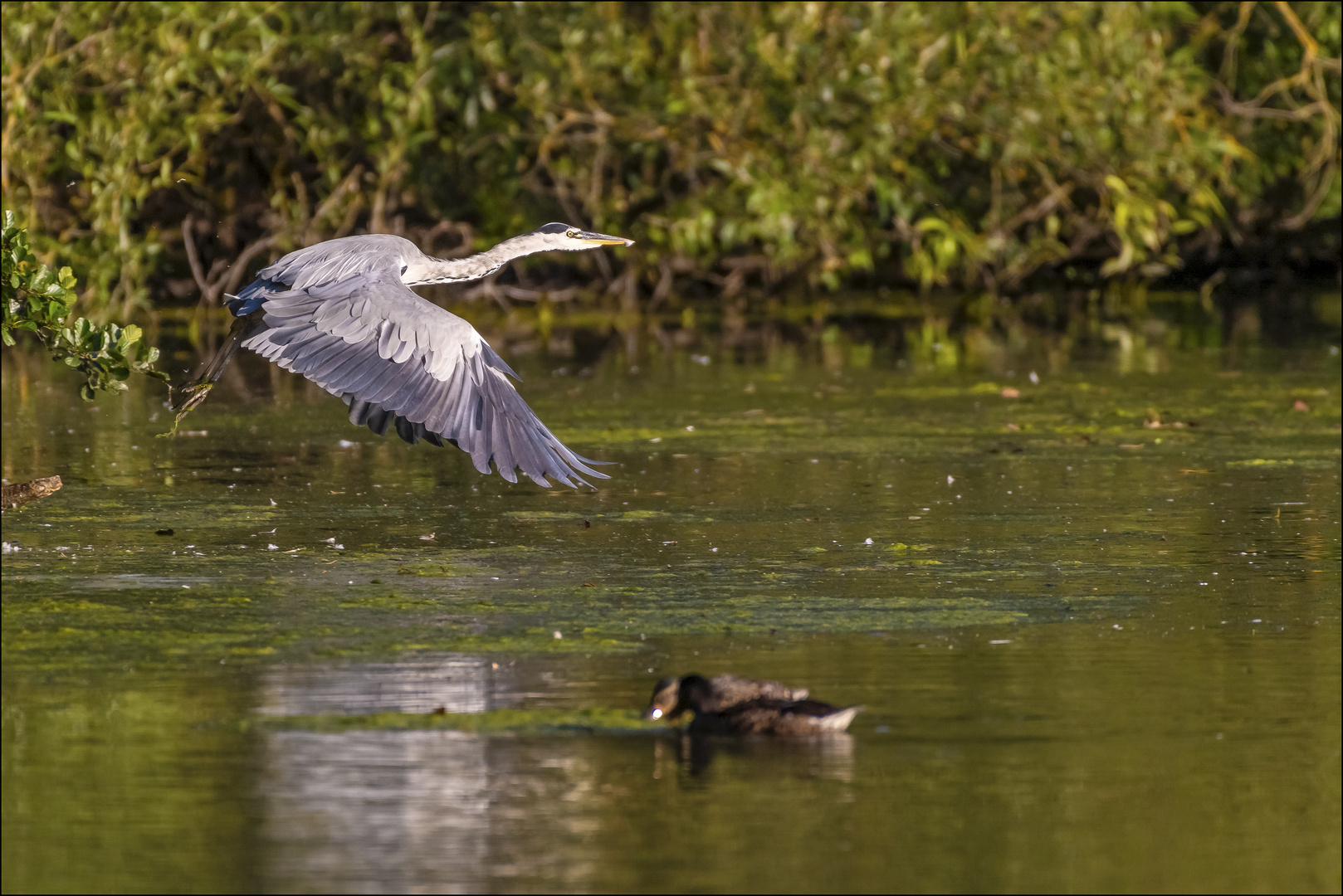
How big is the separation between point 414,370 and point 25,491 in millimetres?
2184

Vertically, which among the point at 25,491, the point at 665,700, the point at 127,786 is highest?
the point at 25,491

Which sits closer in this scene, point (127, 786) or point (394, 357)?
point (127, 786)

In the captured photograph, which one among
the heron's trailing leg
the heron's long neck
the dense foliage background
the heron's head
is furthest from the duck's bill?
the dense foliage background

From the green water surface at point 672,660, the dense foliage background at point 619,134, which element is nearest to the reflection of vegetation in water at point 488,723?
the green water surface at point 672,660

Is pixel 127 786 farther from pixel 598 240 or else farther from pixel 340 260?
pixel 598 240

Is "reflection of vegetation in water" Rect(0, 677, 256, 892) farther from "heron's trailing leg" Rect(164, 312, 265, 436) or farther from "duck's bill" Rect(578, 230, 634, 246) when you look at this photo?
A: "duck's bill" Rect(578, 230, 634, 246)

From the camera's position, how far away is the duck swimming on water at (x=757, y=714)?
552 centimetres

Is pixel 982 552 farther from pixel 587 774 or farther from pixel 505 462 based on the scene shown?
pixel 587 774

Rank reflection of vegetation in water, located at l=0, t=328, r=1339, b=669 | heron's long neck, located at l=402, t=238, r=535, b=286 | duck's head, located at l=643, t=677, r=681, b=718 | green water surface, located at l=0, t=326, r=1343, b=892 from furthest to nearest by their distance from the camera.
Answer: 1. heron's long neck, located at l=402, t=238, r=535, b=286
2. reflection of vegetation in water, located at l=0, t=328, r=1339, b=669
3. duck's head, located at l=643, t=677, r=681, b=718
4. green water surface, located at l=0, t=326, r=1343, b=892

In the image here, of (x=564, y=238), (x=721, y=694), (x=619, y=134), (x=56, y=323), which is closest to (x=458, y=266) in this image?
(x=564, y=238)

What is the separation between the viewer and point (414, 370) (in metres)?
7.65

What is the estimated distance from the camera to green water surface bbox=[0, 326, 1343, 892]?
15.6 feet

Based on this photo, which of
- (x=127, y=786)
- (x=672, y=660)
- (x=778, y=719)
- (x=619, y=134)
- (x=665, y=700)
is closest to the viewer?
(x=127, y=786)

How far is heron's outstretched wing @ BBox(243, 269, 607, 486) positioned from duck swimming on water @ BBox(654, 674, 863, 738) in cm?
176
